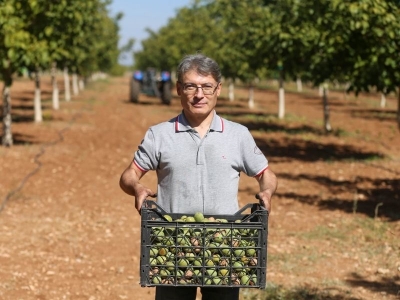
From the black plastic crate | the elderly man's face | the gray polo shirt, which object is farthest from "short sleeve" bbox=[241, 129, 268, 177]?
the black plastic crate

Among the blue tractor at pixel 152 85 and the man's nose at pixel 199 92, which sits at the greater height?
the man's nose at pixel 199 92

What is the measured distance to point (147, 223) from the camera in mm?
3814

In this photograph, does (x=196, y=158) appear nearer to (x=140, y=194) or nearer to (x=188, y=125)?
(x=188, y=125)

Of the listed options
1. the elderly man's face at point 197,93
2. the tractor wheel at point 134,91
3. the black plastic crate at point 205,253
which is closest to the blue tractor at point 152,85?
the tractor wheel at point 134,91

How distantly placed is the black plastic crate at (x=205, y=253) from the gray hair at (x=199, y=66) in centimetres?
74

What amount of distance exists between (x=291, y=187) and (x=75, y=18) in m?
6.51

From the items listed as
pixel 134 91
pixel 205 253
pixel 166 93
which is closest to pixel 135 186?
pixel 205 253

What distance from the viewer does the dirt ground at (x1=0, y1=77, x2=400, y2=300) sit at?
7.78 metres

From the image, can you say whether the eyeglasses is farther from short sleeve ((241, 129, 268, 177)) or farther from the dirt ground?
the dirt ground

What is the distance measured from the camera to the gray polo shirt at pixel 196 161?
4.22m

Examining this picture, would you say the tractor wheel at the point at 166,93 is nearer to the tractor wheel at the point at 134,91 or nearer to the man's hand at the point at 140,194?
the tractor wheel at the point at 134,91

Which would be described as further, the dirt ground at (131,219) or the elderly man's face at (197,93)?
the dirt ground at (131,219)

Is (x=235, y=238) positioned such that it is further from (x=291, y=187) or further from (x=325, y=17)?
(x=325, y=17)

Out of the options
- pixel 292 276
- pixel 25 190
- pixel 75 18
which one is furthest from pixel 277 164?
pixel 292 276
